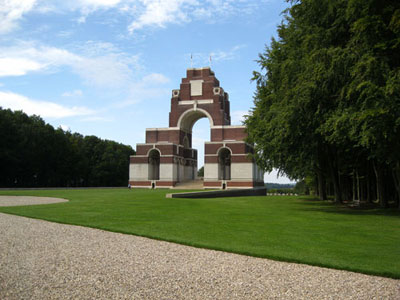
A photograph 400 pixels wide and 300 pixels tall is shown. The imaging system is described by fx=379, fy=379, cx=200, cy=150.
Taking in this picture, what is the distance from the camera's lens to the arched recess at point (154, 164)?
5687cm

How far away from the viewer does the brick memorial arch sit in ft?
171

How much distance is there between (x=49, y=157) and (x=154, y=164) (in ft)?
54.5

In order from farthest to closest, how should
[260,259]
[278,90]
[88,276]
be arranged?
[278,90] → [260,259] → [88,276]

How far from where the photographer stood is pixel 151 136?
57.9 m

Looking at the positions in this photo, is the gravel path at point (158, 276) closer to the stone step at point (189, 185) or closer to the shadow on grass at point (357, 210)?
the shadow on grass at point (357, 210)

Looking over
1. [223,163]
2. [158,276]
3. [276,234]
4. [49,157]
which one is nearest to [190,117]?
[223,163]

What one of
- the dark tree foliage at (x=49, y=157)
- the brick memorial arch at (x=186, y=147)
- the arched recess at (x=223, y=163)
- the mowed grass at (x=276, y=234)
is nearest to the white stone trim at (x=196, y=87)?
the brick memorial arch at (x=186, y=147)

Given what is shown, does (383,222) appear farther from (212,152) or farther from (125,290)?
(212,152)

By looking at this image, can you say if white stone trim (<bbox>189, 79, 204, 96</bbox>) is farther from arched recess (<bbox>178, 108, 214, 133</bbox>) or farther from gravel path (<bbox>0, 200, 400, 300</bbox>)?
gravel path (<bbox>0, 200, 400, 300</bbox>)

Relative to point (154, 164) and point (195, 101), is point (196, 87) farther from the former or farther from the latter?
point (154, 164)

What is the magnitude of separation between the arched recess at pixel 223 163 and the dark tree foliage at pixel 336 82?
32462mm

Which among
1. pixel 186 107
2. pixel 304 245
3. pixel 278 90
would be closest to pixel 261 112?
pixel 278 90

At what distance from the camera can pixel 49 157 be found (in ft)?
195

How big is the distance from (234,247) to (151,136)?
50.3 metres
